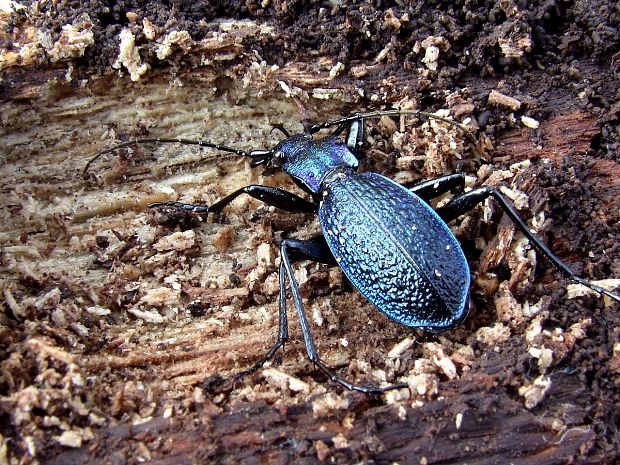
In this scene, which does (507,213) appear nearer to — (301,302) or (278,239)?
(301,302)

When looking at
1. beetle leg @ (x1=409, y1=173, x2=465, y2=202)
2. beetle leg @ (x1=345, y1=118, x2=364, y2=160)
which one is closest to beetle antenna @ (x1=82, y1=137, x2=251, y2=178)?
beetle leg @ (x1=345, y1=118, x2=364, y2=160)

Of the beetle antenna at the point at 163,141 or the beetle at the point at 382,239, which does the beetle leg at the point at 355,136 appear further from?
the beetle antenna at the point at 163,141

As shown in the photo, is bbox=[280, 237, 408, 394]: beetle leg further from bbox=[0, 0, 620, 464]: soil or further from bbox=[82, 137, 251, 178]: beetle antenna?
bbox=[82, 137, 251, 178]: beetle antenna

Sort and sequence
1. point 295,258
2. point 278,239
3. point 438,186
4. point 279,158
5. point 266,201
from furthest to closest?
point 279,158 < point 278,239 < point 266,201 < point 438,186 < point 295,258

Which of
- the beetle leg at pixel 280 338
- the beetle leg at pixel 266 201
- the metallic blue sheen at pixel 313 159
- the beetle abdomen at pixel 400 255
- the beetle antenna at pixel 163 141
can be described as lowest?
the beetle leg at pixel 280 338

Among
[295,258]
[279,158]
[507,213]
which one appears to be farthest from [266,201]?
[507,213]

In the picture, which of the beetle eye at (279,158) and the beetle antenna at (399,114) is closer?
the beetle antenna at (399,114)

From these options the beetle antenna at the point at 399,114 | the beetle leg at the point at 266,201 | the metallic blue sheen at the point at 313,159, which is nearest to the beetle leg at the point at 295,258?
the beetle leg at the point at 266,201
